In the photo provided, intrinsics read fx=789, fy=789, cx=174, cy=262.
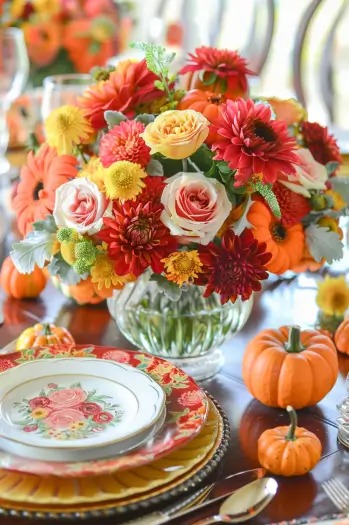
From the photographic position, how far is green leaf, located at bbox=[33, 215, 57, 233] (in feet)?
3.18

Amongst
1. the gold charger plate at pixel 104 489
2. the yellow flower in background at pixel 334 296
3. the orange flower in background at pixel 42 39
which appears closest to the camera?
the gold charger plate at pixel 104 489

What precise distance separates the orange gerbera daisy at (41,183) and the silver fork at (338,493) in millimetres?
469

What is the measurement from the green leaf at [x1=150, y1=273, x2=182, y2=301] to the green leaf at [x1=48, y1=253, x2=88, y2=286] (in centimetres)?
10

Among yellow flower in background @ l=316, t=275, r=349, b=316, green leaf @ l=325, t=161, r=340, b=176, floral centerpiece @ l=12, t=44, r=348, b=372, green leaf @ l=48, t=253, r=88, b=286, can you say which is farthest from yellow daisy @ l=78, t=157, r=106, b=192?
yellow flower in background @ l=316, t=275, r=349, b=316

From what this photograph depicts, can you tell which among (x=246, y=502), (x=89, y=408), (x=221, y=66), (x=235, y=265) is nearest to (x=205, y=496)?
(x=246, y=502)

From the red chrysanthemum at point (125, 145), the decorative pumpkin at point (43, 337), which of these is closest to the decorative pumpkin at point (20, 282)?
the decorative pumpkin at point (43, 337)

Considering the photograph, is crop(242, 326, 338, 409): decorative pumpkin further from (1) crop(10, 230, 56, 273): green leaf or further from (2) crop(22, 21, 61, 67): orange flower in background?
(2) crop(22, 21, 61, 67): orange flower in background

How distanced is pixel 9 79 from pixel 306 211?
3.82 feet

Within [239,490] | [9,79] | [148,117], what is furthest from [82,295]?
[9,79]

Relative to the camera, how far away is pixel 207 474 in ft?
2.47

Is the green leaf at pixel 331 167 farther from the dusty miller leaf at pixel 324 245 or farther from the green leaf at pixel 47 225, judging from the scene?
the green leaf at pixel 47 225

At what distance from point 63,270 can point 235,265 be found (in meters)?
0.22

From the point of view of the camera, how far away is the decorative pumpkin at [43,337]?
41.2 inches

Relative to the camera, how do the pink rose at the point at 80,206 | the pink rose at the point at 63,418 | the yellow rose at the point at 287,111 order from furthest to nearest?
the yellow rose at the point at 287,111, the pink rose at the point at 80,206, the pink rose at the point at 63,418
